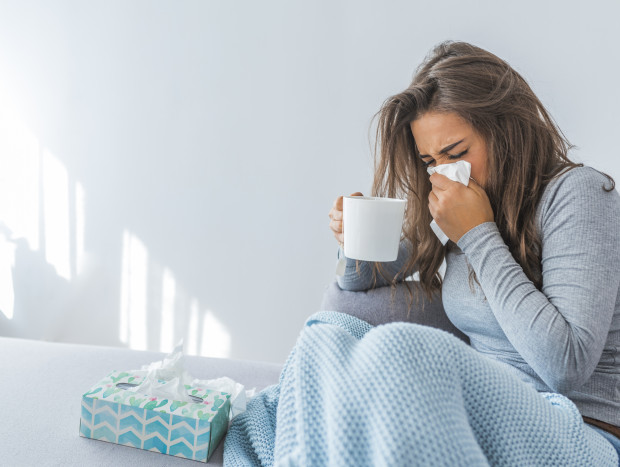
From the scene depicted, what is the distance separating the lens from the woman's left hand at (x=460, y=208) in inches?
34.6

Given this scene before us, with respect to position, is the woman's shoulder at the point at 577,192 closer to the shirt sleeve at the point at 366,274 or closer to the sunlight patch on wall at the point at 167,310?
the shirt sleeve at the point at 366,274

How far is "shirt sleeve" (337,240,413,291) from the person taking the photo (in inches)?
46.5

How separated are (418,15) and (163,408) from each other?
144cm

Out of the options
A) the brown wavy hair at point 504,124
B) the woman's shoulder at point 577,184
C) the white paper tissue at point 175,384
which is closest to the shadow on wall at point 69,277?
the white paper tissue at point 175,384

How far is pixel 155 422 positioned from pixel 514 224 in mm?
653

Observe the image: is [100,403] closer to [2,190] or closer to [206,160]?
[206,160]

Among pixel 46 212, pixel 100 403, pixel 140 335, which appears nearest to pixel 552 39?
pixel 100 403

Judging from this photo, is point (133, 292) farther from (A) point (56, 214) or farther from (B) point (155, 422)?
(B) point (155, 422)

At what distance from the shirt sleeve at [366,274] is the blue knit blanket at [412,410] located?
1.80 ft

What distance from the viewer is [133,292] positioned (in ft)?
6.74

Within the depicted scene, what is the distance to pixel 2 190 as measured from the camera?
2115 millimetres

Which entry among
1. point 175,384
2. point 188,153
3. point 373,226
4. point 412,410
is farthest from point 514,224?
point 188,153

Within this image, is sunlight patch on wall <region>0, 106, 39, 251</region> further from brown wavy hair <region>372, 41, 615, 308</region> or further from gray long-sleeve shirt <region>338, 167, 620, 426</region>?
gray long-sleeve shirt <region>338, 167, 620, 426</region>

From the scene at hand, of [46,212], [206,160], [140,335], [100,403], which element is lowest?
[140,335]
